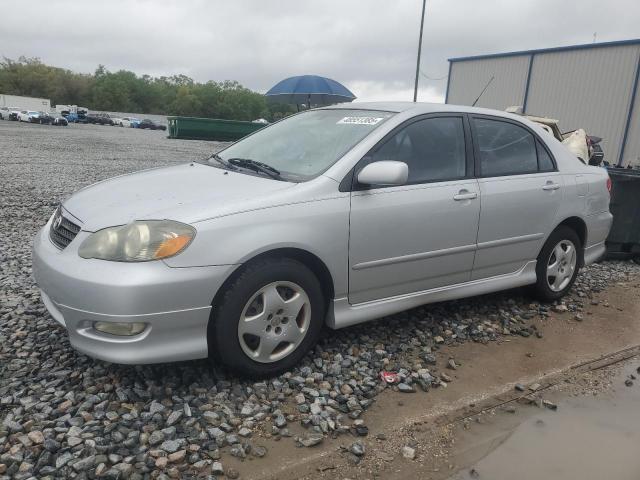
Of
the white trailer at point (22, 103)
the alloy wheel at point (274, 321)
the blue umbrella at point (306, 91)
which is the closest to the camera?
the alloy wheel at point (274, 321)

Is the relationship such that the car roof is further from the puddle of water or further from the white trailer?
the white trailer

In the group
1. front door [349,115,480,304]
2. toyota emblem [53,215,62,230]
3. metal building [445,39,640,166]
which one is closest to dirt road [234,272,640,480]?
front door [349,115,480,304]

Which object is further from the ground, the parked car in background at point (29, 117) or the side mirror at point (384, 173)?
the side mirror at point (384, 173)

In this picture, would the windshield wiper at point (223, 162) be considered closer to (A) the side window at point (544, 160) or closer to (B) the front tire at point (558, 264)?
(A) the side window at point (544, 160)

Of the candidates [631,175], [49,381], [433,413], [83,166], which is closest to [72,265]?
[49,381]

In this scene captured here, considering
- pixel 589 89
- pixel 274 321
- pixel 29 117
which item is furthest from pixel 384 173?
pixel 29 117

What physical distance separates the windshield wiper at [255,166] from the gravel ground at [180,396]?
1174 mm

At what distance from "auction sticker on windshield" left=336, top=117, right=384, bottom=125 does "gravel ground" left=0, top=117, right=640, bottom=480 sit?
146 centimetres

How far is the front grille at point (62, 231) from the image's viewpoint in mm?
2912

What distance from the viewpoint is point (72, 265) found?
106 inches

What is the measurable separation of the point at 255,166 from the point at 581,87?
18.5 m

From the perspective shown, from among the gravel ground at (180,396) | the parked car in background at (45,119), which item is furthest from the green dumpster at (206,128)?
the gravel ground at (180,396)

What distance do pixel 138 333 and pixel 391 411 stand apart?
1.39m

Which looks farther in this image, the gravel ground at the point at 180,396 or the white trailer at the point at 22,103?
the white trailer at the point at 22,103
